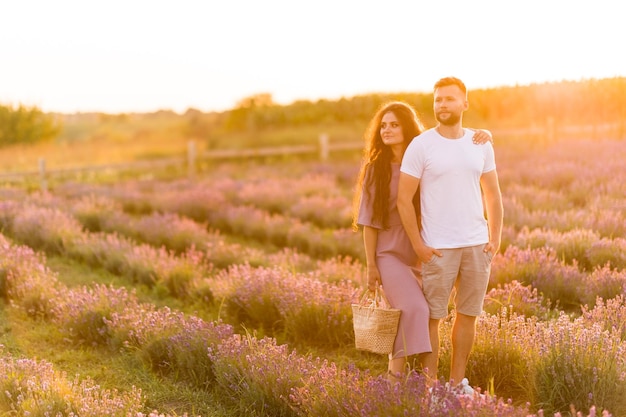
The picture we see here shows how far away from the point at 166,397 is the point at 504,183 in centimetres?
921

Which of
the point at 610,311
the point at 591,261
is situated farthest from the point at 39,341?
the point at 591,261

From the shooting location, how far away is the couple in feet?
11.9

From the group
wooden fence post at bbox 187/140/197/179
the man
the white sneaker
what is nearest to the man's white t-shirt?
the man

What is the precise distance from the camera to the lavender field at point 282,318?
12.2ft

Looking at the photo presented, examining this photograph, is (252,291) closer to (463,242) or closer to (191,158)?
(463,242)

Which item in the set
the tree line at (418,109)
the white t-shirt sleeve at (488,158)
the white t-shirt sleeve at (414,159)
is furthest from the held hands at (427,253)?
the tree line at (418,109)

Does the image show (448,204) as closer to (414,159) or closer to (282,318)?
(414,159)

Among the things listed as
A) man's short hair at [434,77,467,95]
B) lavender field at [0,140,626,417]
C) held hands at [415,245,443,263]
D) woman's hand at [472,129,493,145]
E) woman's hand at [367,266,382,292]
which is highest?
man's short hair at [434,77,467,95]

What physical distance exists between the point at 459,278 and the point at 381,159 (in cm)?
86

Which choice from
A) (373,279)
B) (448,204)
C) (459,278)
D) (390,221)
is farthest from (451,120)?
(373,279)

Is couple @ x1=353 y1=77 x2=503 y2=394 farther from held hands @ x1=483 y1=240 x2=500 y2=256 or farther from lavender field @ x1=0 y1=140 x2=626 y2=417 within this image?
lavender field @ x1=0 y1=140 x2=626 y2=417

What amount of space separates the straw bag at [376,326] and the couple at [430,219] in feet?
0.17

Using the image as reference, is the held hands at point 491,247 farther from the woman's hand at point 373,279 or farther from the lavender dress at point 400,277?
the woman's hand at point 373,279

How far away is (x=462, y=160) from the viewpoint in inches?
142
